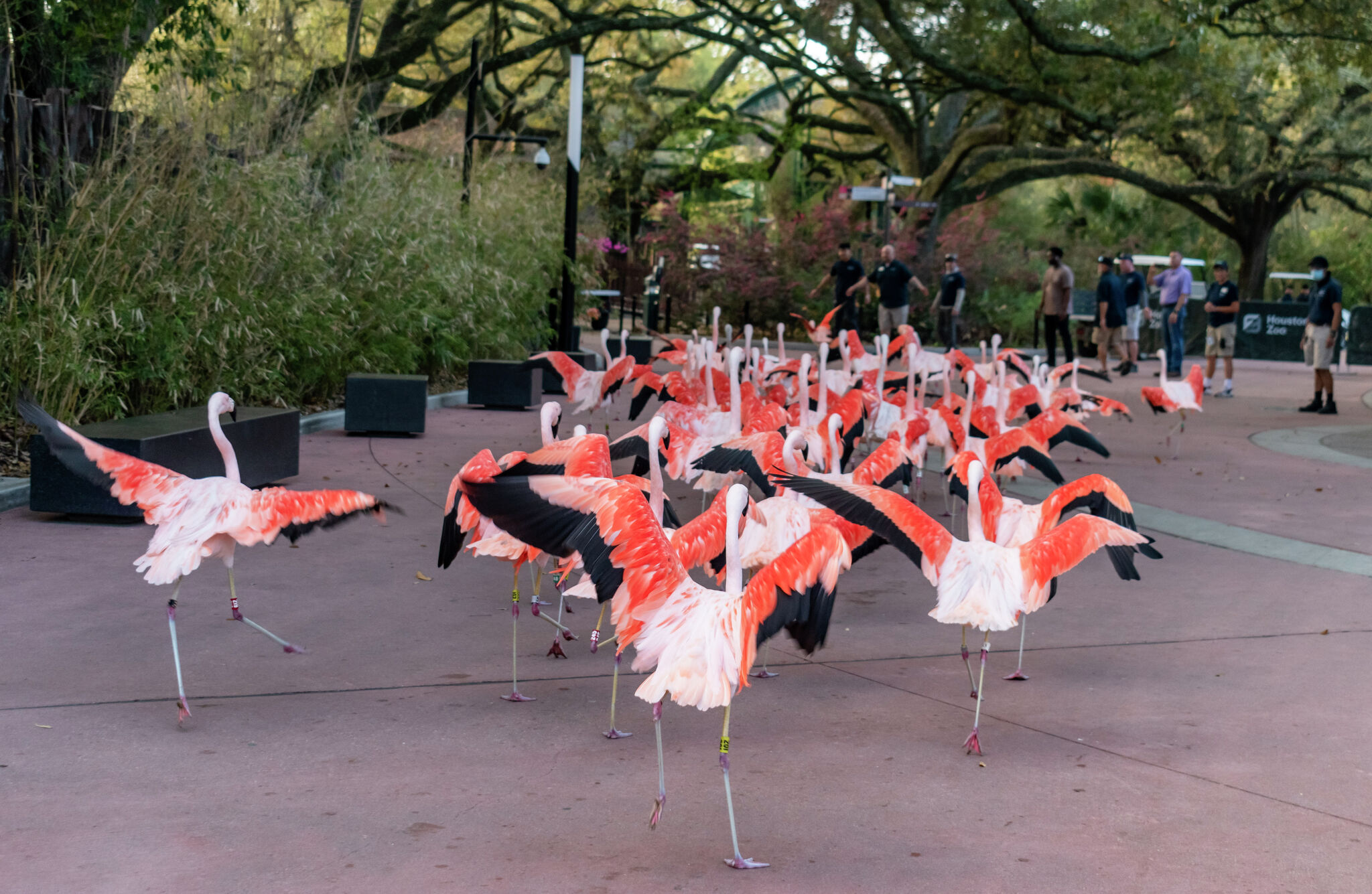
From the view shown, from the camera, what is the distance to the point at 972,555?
458cm

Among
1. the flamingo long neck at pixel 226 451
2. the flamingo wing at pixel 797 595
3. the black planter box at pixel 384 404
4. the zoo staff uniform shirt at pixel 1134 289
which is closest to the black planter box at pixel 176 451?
the flamingo long neck at pixel 226 451

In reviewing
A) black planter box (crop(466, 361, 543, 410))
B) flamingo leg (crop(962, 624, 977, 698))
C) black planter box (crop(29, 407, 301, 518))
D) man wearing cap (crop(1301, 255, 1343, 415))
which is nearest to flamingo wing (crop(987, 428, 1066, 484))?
flamingo leg (crop(962, 624, 977, 698))

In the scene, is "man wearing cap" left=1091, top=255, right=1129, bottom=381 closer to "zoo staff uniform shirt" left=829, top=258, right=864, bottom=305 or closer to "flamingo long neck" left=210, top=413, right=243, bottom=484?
"zoo staff uniform shirt" left=829, top=258, right=864, bottom=305

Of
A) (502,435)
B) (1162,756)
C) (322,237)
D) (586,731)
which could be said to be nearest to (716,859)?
(586,731)

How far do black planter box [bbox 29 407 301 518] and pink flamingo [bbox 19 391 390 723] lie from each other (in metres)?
2.04

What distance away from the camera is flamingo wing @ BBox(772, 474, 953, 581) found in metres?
4.55

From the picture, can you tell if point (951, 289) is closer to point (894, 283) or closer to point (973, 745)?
point (894, 283)

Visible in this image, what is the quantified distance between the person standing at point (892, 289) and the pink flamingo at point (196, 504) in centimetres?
1552

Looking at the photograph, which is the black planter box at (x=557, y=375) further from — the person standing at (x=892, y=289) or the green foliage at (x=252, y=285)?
the person standing at (x=892, y=289)

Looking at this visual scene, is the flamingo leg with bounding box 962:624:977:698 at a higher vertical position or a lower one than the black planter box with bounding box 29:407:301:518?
lower

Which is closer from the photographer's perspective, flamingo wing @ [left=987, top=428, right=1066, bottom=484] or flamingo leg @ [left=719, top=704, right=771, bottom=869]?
flamingo leg @ [left=719, top=704, right=771, bottom=869]

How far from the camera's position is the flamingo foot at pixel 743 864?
138 inches

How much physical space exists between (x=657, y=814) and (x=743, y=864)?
326mm

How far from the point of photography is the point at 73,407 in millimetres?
8508
